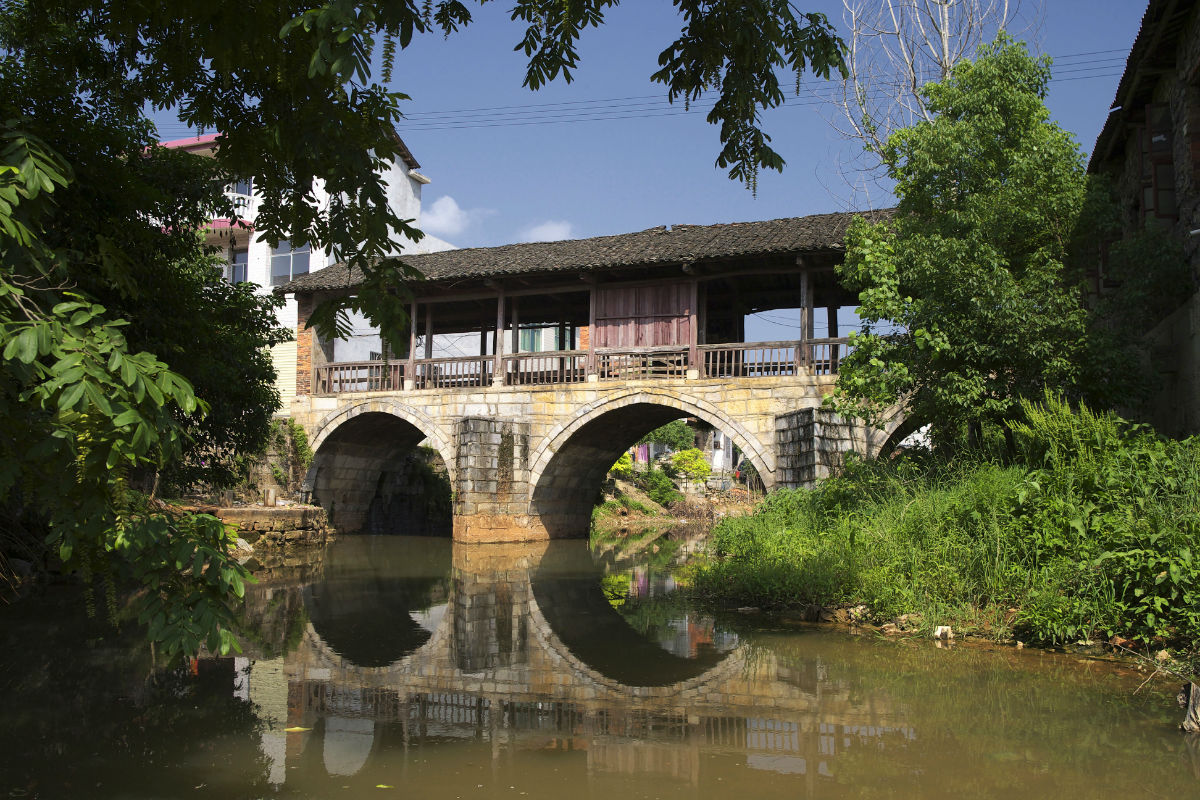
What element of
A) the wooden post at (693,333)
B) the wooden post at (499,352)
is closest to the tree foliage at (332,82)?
the wooden post at (693,333)

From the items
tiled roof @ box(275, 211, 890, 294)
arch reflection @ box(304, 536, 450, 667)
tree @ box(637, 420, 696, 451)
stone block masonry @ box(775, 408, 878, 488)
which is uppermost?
tiled roof @ box(275, 211, 890, 294)

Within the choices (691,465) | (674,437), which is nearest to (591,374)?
(691,465)

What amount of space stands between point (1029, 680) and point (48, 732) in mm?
5155

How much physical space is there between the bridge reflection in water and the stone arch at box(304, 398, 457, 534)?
8.49 meters

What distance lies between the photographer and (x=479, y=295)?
16.6 m

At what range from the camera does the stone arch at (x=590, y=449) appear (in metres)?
A: 14.1

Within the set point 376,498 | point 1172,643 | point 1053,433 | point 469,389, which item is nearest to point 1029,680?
point 1172,643

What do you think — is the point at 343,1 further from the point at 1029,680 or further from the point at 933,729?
the point at 1029,680

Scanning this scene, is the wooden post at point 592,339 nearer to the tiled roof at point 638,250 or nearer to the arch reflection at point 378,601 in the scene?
the tiled roof at point 638,250

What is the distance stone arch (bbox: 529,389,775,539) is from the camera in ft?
46.1

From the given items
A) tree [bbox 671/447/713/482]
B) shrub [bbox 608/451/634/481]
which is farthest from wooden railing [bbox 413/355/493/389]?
tree [bbox 671/447/713/482]

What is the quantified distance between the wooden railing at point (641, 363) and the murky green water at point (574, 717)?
778cm

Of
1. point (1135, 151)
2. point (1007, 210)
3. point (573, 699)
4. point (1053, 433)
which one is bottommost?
point (573, 699)

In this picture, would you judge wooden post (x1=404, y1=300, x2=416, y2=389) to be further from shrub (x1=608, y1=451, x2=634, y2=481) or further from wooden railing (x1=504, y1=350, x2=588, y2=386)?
shrub (x1=608, y1=451, x2=634, y2=481)
